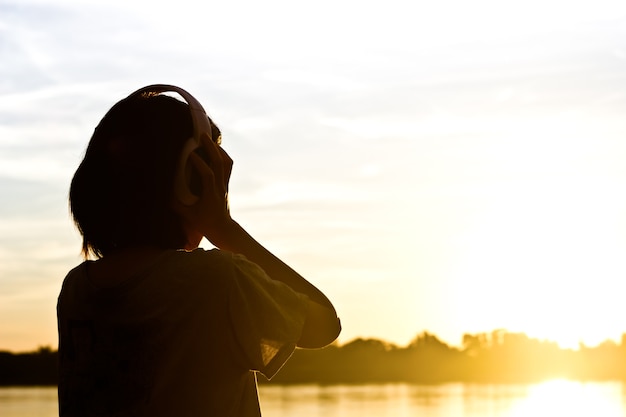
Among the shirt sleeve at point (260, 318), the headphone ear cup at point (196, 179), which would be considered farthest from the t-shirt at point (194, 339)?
the headphone ear cup at point (196, 179)

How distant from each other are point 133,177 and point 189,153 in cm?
13

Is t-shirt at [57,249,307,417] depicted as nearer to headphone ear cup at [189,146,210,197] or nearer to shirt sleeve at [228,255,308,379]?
shirt sleeve at [228,255,308,379]

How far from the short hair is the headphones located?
33mm

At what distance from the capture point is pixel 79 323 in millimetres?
1941

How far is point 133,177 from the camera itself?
1929mm

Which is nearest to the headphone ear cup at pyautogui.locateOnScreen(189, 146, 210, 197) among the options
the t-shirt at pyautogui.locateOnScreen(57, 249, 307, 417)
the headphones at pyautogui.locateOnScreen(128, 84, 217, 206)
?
the headphones at pyautogui.locateOnScreen(128, 84, 217, 206)

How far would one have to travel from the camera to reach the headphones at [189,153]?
1872 mm

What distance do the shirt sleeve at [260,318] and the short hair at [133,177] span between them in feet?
0.57

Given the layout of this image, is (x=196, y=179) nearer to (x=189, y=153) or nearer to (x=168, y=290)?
(x=189, y=153)

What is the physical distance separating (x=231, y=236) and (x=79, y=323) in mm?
312

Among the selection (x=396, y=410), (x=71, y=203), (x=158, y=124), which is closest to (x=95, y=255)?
(x=71, y=203)

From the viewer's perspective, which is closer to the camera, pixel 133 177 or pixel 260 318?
pixel 260 318

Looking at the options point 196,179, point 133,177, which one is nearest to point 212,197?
point 196,179

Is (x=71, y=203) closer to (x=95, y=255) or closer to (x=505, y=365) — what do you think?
(x=95, y=255)
